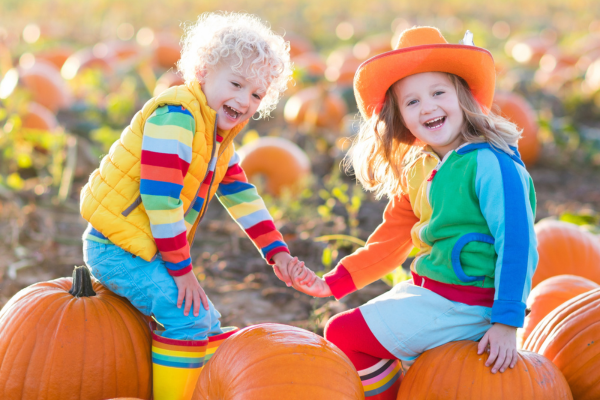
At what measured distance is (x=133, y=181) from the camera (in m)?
2.37

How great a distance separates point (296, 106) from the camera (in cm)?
781

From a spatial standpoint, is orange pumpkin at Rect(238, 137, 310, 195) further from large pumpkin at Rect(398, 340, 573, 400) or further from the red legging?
large pumpkin at Rect(398, 340, 573, 400)

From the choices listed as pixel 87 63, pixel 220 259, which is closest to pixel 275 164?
pixel 220 259

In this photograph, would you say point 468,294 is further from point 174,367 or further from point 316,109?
point 316,109

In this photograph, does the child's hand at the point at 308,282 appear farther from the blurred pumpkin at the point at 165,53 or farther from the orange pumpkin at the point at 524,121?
the blurred pumpkin at the point at 165,53

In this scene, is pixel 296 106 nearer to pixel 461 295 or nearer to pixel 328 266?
pixel 328 266

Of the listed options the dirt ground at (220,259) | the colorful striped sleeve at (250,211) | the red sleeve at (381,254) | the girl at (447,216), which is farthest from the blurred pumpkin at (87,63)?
the girl at (447,216)

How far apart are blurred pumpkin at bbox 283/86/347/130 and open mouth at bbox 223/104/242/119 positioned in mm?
4859

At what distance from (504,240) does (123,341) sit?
4.95 ft

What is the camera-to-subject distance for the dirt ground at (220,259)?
3.38 meters

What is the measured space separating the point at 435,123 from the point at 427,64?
0.77 ft

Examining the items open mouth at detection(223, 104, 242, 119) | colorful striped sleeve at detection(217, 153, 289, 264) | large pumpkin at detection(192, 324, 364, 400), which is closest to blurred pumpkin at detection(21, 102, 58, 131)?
colorful striped sleeve at detection(217, 153, 289, 264)

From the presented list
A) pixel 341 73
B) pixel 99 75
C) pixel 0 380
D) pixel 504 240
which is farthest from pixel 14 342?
pixel 341 73

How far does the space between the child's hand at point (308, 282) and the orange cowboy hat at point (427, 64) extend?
0.83 metres
